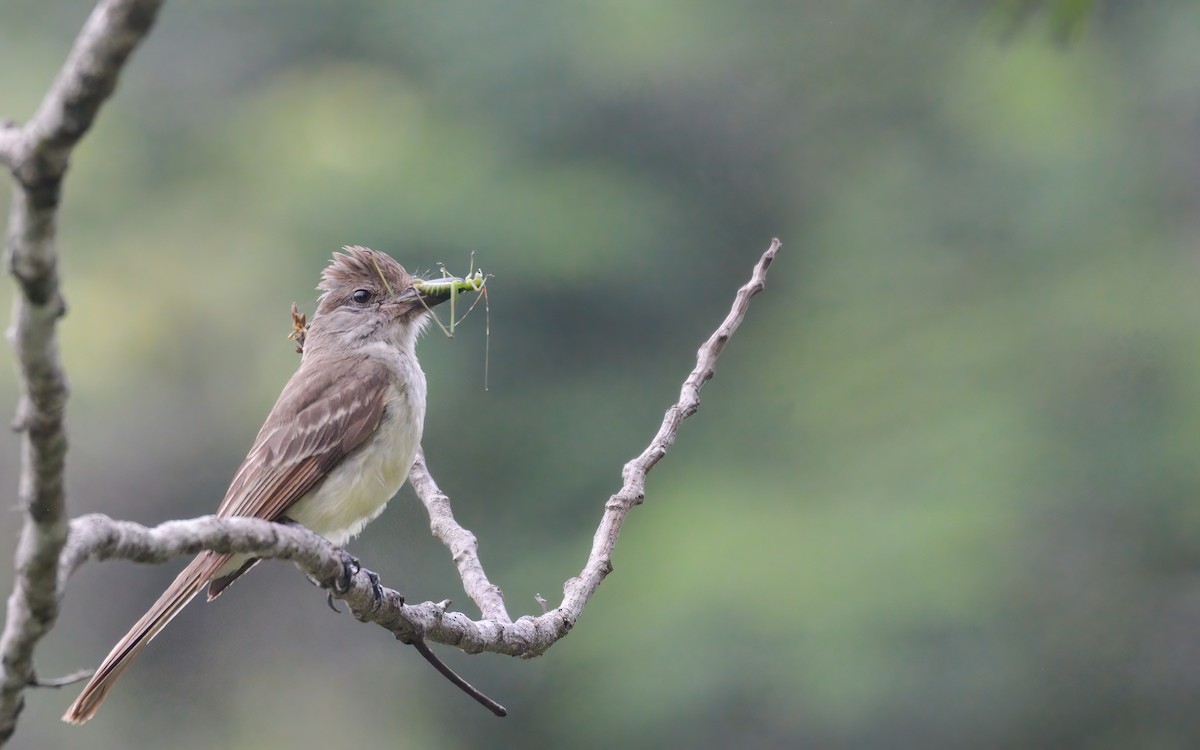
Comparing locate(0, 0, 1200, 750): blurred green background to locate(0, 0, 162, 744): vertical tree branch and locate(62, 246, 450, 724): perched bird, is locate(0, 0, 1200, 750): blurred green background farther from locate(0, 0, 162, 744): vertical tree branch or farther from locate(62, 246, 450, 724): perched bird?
locate(0, 0, 162, 744): vertical tree branch

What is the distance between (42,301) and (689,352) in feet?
56.9

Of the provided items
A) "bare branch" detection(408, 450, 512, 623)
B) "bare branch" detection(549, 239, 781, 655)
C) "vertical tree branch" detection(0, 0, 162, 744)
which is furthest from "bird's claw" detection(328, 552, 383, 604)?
"vertical tree branch" detection(0, 0, 162, 744)

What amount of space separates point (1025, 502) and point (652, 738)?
14.7 feet

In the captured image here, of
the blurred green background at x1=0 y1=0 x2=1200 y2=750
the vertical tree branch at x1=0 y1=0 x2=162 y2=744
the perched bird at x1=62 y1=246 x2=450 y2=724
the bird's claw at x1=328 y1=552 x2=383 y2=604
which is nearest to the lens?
the vertical tree branch at x1=0 y1=0 x2=162 y2=744

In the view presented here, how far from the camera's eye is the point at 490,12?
862 inches

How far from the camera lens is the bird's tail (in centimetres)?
386

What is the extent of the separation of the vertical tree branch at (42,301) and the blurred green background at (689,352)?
27.1 ft

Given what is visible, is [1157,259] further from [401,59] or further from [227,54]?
[227,54]

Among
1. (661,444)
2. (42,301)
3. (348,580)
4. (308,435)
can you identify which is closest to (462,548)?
(661,444)

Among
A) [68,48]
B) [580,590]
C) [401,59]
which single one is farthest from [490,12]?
[580,590]

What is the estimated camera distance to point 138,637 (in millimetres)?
3938

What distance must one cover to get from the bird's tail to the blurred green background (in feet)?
19.9

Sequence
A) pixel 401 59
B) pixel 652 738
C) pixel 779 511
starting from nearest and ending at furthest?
pixel 652 738, pixel 779 511, pixel 401 59

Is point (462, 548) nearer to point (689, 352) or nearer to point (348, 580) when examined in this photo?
point (348, 580)
